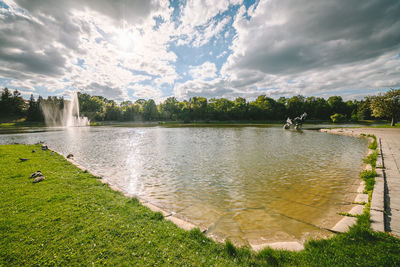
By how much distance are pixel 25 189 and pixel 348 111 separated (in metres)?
154

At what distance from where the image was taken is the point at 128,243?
3656mm

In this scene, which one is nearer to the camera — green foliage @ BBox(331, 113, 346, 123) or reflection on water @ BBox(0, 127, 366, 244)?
reflection on water @ BBox(0, 127, 366, 244)

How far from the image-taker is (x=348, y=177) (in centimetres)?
845

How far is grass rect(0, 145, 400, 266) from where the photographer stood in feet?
10.4

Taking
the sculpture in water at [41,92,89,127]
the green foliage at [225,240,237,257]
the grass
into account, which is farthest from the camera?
the sculpture in water at [41,92,89,127]

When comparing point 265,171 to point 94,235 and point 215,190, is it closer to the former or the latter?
point 215,190

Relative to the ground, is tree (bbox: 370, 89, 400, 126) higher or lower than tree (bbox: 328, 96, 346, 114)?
lower

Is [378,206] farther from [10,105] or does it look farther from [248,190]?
[10,105]

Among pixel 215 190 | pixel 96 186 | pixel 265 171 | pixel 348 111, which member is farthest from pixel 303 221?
pixel 348 111

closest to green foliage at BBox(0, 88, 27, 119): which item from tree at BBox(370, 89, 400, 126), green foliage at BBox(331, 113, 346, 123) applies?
tree at BBox(370, 89, 400, 126)

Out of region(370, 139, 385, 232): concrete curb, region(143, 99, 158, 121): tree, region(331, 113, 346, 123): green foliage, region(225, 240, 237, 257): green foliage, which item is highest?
region(143, 99, 158, 121): tree

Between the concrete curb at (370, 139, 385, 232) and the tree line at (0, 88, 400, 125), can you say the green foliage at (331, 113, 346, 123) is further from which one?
the concrete curb at (370, 139, 385, 232)

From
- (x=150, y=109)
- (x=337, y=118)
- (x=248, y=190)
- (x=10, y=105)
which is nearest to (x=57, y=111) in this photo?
(x=10, y=105)

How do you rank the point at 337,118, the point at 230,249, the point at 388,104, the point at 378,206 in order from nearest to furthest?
the point at 230,249, the point at 378,206, the point at 388,104, the point at 337,118
